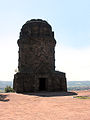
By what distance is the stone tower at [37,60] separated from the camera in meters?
23.5

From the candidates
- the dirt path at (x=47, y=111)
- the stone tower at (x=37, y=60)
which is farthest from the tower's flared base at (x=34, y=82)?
the dirt path at (x=47, y=111)

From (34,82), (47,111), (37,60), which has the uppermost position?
(37,60)

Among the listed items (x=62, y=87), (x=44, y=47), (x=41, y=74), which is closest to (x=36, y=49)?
(x=44, y=47)

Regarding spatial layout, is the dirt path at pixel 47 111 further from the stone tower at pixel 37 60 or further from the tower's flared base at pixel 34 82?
the stone tower at pixel 37 60

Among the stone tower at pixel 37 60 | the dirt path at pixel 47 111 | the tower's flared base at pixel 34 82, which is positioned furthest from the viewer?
the stone tower at pixel 37 60

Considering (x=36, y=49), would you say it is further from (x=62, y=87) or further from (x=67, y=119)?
(x=67, y=119)

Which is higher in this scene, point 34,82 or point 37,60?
point 37,60

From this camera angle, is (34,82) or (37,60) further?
(37,60)

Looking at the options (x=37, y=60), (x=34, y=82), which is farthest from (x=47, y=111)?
(x=37, y=60)

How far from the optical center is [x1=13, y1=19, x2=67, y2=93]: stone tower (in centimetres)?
2348

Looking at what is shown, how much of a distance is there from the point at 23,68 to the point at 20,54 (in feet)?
9.57

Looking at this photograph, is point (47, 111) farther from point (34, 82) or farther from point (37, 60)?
point (37, 60)

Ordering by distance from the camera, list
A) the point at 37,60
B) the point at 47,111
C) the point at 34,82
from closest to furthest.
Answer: the point at 47,111, the point at 34,82, the point at 37,60

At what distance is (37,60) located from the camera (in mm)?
25625
